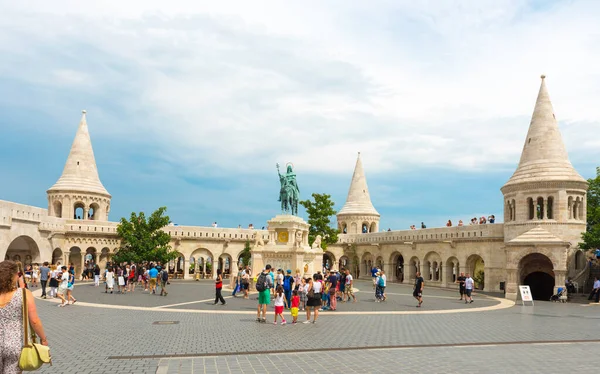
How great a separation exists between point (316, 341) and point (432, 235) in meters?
29.6

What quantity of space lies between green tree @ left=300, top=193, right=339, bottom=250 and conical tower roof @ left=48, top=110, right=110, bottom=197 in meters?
18.2

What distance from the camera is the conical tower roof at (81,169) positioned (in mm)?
43934

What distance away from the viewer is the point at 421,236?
40.7 meters

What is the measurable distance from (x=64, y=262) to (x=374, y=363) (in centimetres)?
3712

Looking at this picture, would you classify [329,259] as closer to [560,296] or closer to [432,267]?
[432,267]

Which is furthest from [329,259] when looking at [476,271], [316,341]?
[316,341]

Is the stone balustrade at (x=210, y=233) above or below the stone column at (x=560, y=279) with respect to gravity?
above

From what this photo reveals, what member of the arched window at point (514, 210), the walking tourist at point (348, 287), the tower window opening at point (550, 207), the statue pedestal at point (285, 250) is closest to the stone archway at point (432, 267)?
the arched window at point (514, 210)

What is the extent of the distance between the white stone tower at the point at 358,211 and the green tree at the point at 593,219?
73.3 feet

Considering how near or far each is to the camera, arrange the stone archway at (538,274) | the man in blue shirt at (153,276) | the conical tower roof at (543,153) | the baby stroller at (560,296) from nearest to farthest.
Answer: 1. the man in blue shirt at (153,276)
2. the baby stroller at (560,296)
3. the stone archway at (538,274)
4. the conical tower roof at (543,153)

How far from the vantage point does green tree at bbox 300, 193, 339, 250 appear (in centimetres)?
→ 4809

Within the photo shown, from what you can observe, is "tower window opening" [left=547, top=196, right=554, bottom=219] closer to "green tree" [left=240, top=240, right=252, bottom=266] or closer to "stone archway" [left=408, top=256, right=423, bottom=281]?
"stone archway" [left=408, top=256, right=423, bottom=281]

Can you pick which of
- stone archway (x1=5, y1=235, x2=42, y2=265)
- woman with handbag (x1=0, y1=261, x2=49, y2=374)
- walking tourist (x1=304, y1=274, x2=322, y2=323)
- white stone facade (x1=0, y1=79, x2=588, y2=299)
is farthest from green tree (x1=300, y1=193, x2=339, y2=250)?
woman with handbag (x1=0, y1=261, x2=49, y2=374)

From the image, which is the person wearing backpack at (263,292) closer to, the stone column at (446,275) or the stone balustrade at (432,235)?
the stone balustrade at (432,235)
